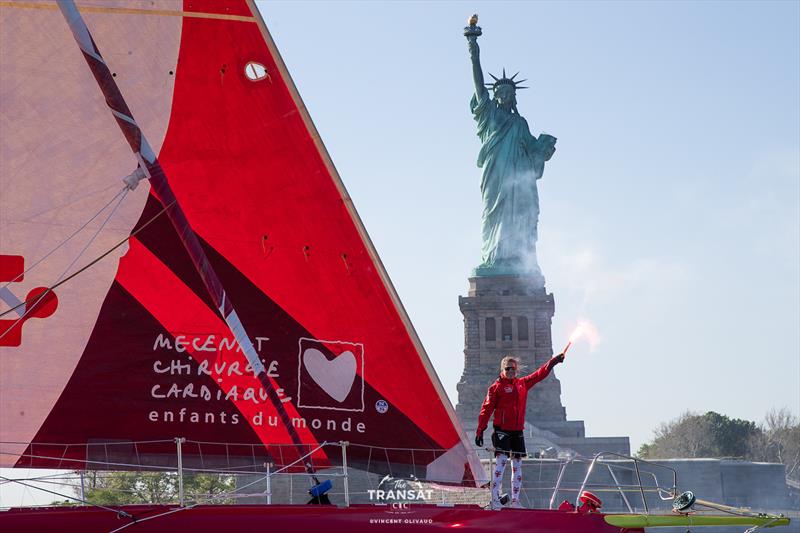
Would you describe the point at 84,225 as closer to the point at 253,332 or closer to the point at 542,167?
the point at 253,332

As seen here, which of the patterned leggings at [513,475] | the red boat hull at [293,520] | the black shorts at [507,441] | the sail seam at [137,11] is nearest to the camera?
the red boat hull at [293,520]

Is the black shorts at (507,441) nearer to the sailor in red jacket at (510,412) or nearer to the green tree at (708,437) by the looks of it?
the sailor in red jacket at (510,412)

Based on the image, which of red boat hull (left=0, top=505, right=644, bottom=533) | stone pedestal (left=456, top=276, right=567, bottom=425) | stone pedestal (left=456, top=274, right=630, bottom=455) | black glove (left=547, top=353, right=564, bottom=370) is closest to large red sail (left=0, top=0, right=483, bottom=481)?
black glove (left=547, top=353, right=564, bottom=370)

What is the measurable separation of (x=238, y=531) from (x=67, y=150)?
12.0 ft

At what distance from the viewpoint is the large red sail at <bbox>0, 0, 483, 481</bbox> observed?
10.1 metres

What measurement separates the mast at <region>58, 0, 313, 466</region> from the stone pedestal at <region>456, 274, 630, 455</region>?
1669 inches

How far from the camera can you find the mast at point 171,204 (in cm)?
1027

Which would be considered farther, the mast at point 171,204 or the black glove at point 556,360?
the black glove at point 556,360

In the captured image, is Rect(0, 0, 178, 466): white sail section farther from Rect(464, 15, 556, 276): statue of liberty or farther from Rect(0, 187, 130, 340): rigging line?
Rect(464, 15, 556, 276): statue of liberty

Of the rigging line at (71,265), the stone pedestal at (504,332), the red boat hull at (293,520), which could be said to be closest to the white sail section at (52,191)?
the rigging line at (71,265)

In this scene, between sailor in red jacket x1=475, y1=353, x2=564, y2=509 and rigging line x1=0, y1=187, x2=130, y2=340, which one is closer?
rigging line x1=0, y1=187, x2=130, y2=340

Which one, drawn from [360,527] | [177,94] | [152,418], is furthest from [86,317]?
[360,527]

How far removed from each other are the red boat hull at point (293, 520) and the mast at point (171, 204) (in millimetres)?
1201

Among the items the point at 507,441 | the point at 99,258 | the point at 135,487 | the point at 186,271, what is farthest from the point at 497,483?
the point at 135,487
